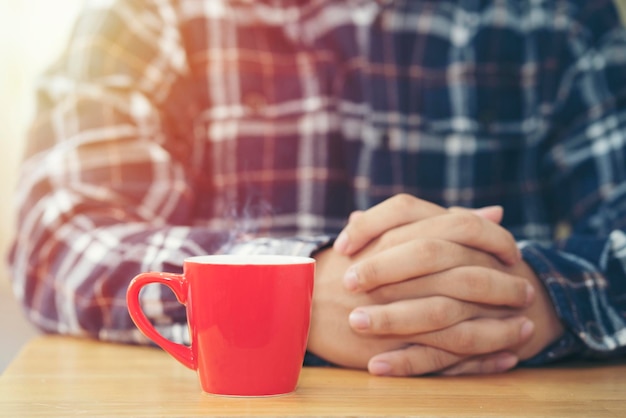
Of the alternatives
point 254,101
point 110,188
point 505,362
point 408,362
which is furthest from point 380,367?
point 254,101

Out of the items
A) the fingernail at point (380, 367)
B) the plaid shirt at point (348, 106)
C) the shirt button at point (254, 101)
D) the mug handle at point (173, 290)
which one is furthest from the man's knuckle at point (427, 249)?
the shirt button at point (254, 101)

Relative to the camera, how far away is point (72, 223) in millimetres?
1026

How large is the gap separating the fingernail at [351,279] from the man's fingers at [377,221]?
4cm

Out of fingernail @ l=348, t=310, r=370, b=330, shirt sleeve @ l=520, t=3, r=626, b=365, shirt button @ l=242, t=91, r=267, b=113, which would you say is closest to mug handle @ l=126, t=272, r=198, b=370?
fingernail @ l=348, t=310, r=370, b=330

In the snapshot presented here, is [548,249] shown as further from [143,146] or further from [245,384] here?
[143,146]

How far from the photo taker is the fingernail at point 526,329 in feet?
2.57

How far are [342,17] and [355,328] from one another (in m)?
0.68

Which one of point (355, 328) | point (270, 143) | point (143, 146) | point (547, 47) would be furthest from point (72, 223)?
point (547, 47)

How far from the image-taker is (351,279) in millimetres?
733

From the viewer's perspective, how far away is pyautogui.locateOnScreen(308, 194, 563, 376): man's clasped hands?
732mm

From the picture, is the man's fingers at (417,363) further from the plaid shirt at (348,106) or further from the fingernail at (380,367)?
the plaid shirt at (348,106)

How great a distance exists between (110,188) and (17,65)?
0.71 m

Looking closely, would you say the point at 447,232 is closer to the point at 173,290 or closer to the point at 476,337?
the point at 476,337

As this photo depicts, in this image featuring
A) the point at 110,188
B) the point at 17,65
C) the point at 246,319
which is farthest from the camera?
the point at 17,65
